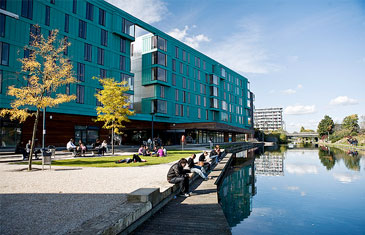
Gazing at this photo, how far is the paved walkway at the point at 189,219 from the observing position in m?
5.60

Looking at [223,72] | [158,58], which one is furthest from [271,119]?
[158,58]

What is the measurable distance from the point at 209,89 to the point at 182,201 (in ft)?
169

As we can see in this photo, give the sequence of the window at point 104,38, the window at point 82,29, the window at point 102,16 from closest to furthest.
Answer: the window at point 82,29 → the window at point 102,16 → the window at point 104,38

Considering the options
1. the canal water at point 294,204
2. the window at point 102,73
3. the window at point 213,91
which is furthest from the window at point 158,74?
the canal water at point 294,204

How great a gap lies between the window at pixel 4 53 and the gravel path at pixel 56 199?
67.6ft

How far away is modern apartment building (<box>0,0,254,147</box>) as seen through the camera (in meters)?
26.4

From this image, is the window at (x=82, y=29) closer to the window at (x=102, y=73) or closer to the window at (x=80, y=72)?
the window at (x=80, y=72)

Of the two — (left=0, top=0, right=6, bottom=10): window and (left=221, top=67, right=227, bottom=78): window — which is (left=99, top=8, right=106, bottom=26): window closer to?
(left=0, top=0, right=6, bottom=10): window

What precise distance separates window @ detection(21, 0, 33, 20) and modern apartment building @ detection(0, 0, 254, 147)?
4.1 inches

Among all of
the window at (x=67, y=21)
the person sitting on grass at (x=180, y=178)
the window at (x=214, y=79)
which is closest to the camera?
the person sitting on grass at (x=180, y=178)

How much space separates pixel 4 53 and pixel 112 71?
527 inches

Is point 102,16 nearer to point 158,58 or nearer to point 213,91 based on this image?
point 158,58

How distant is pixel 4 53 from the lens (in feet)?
84.4

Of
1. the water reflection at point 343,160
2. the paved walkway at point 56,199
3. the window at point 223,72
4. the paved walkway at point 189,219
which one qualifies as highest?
the window at point 223,72
